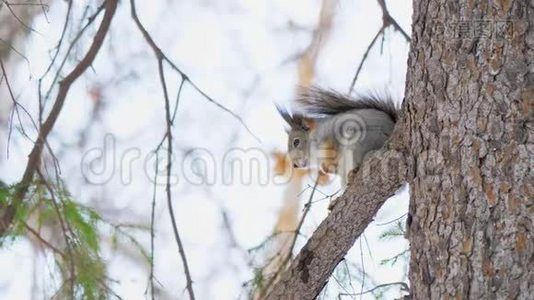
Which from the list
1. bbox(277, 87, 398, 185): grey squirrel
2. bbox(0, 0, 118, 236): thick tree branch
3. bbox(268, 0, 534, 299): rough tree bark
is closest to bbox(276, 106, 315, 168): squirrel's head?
Result: bbox(277, 87, 398, 185): grey squirrel

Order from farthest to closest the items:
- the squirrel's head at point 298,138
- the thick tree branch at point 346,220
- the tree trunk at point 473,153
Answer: the squirrel's head at point 298,138 < the thick tree branch at point 346,220 < the tree trunk at point 473,153

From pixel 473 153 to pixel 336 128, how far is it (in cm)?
39

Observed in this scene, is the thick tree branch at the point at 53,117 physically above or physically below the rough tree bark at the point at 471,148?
above

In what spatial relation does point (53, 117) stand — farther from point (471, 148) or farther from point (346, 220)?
point (471, 148)

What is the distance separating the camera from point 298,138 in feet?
5.60

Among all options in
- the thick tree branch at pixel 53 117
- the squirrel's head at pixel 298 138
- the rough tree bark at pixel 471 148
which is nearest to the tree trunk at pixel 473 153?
the rough tree bark at pixel 471 148

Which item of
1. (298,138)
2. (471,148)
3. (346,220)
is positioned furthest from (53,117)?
(471,148)

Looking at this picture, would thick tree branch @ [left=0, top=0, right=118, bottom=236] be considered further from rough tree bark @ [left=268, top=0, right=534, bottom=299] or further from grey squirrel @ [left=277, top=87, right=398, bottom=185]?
rough tree bark @ [left=268, top=0, right=534, bottom=299]

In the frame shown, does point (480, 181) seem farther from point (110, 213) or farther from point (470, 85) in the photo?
point (110, 213)

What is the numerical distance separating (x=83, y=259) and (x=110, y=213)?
4.74 ft

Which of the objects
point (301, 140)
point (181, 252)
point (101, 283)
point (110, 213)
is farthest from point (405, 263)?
point (110, 213)

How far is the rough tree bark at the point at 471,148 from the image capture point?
1213mm

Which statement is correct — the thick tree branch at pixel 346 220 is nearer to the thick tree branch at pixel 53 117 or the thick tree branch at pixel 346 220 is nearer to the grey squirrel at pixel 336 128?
the grey squirrel at pixel 336 128

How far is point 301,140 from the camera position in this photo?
1700mm
